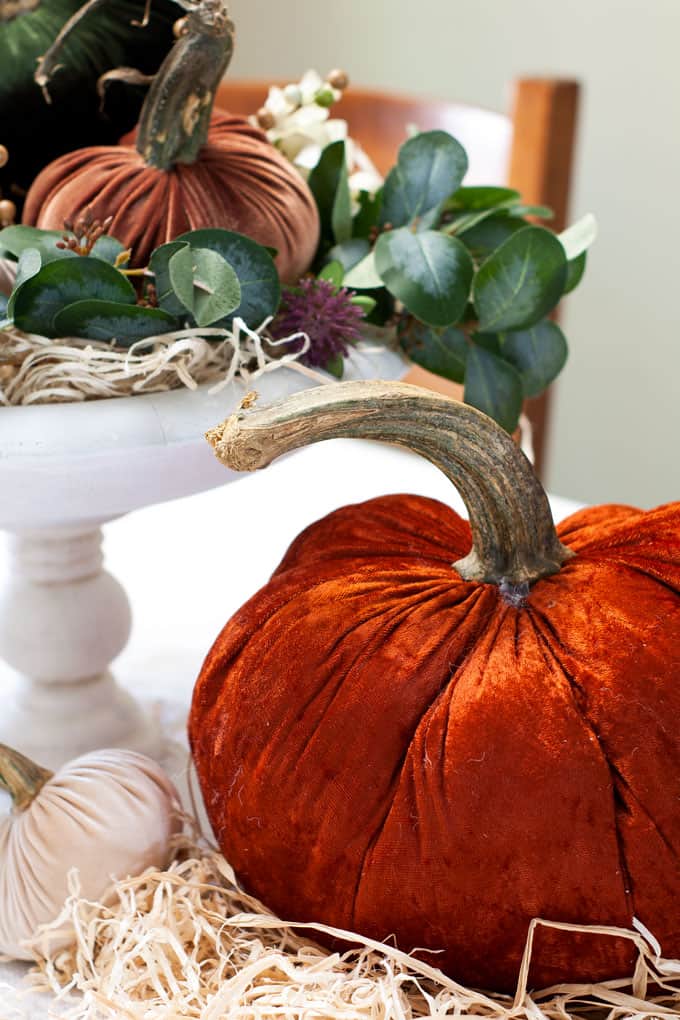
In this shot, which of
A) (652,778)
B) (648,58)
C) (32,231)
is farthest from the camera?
(648,58)

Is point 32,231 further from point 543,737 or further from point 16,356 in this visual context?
point 543,737

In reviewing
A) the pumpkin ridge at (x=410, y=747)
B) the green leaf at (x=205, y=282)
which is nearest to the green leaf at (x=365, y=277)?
the green leaf at (x=205, y=282)

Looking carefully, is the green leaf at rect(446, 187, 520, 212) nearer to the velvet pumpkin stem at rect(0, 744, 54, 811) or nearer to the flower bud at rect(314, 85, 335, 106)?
the flower bud at rect(314, 85, 335, 106)

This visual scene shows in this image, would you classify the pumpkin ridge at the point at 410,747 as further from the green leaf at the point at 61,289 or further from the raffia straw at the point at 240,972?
the green leaf at the point at 61,289

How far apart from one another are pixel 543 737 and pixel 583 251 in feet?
1.07

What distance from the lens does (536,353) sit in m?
0.65

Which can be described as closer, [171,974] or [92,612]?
[171,974]

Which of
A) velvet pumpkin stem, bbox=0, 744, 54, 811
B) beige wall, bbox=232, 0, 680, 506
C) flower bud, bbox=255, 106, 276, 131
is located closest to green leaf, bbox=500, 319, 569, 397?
flower bud, bbox=255, 106, 276, 131

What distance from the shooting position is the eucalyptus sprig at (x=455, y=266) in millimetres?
585

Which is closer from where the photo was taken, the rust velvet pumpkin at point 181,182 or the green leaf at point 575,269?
the rust velvet pumpkin at point 181,182

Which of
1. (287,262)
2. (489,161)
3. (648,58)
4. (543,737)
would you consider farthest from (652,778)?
(648,58)

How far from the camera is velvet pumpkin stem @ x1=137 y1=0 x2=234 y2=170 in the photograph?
1.73 ft

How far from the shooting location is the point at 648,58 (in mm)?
1890

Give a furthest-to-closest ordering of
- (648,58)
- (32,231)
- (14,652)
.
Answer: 1. (648,58)
2. (14,652)
3. (32,231)
